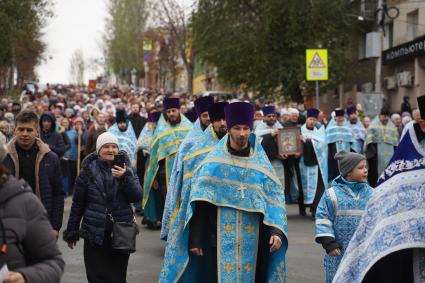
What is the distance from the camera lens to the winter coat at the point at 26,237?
404 centimetres

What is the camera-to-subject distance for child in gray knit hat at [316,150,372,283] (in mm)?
7312

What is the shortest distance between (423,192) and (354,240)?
0.60 m

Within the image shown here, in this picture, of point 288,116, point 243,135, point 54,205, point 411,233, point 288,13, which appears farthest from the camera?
point 288,13

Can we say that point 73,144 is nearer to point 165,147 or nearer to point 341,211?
point 165,147

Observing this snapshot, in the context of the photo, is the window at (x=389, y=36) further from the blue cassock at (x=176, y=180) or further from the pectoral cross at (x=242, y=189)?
the pectoral cross at (x=242, y=189)

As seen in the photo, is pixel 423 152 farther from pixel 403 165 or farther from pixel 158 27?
pixel 158 27

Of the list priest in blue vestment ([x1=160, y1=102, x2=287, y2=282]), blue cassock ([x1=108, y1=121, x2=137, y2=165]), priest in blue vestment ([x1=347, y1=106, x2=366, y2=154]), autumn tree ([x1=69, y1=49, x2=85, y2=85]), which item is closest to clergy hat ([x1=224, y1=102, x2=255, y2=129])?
priest in blue vestment ([x1=160, y1=102, x2=287, y2=282])

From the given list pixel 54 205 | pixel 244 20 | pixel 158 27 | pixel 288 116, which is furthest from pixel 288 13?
pixel 54 205

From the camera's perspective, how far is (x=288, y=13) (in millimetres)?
40344

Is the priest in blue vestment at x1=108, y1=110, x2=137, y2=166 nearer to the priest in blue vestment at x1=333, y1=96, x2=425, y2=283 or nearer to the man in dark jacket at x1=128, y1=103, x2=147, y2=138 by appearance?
the man in dark jacket at x1=128, y1=103, x2=147, y2=138

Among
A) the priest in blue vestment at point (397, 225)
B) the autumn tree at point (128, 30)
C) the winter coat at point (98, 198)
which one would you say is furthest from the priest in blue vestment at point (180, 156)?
the autumn tree at point (128, 30)

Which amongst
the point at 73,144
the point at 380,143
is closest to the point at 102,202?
the point at 380,143

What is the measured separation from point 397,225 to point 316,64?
16.8m

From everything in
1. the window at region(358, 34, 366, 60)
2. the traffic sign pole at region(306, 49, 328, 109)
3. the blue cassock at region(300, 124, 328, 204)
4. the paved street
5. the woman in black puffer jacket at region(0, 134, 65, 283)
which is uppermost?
the window at region(358, 34, 366, 60)
